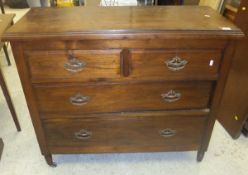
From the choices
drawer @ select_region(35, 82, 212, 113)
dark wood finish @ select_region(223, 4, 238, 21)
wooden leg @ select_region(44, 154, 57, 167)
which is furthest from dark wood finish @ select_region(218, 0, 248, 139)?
wooden leg @ select_region(44, 154, 57, 167)

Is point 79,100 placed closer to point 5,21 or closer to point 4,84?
point 4,84

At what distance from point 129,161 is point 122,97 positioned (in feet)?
1.78

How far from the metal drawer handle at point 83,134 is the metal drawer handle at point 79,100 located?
0.60ft

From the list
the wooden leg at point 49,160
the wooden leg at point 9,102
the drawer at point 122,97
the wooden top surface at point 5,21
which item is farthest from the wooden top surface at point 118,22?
the wooden leg at point 49,160

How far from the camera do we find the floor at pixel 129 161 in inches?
56.6

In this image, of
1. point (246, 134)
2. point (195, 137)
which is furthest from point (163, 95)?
point (246, 134)

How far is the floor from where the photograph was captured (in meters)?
1.44

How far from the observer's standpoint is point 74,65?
1053 mm

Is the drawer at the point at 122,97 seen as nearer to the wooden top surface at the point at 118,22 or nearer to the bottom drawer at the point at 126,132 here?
the bottom drawer at the point at 126,132

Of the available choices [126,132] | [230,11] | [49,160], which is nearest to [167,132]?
[126,132]

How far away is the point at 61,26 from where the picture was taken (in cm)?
102

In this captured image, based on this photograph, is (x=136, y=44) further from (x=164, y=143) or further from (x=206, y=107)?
(x=164, y=143)

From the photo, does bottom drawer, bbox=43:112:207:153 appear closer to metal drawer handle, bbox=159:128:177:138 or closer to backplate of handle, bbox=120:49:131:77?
metal drawer handle, bbox=159:128:177:138

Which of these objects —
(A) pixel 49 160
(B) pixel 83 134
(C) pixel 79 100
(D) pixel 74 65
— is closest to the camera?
(D) pixel 74 65
